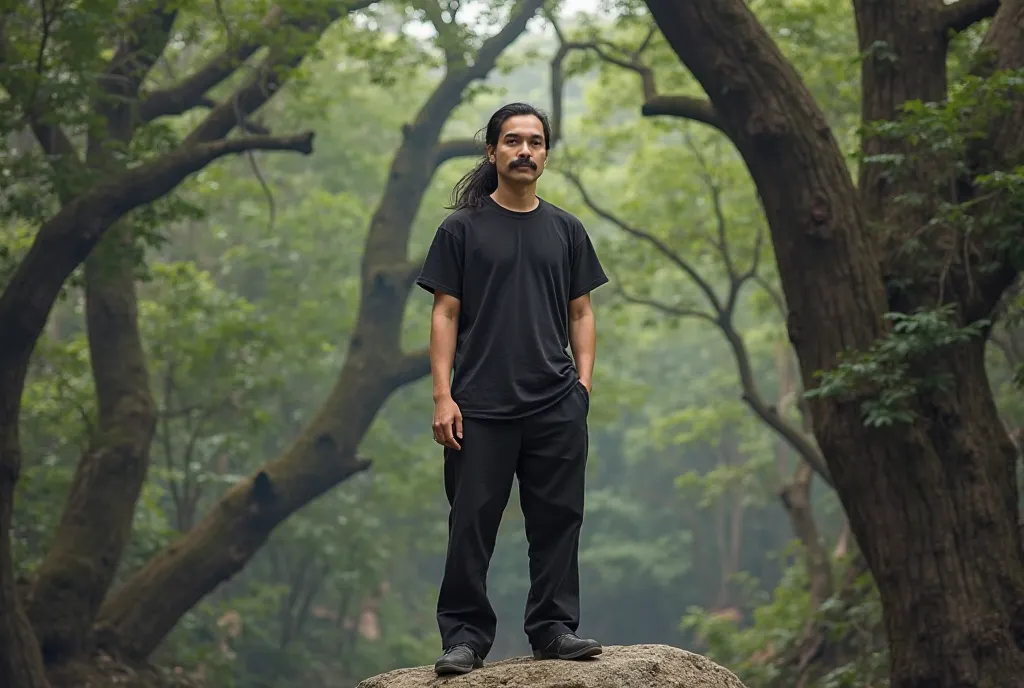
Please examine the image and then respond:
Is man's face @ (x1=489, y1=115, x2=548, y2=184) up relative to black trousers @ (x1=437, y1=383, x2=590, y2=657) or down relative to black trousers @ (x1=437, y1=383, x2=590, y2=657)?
up

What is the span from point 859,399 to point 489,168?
11.2 ft

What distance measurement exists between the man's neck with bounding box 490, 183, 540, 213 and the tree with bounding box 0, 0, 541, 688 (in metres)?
5.39

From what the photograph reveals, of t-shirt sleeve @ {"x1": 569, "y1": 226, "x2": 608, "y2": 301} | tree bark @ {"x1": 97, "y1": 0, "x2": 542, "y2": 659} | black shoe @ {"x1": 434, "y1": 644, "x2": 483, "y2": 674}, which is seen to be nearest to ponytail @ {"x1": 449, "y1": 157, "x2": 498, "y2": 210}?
t-shirt sleeve @ {"x1": 569, "y1": 226, "x2": 608, "y2": 301}

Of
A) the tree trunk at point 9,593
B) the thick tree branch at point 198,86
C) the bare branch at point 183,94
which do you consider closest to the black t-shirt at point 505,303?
the tree trunk at point 9,593

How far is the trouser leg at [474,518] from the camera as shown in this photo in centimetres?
416

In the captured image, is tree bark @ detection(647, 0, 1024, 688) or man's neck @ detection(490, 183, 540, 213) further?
tree bark @ detection(647, 0, 1024, 688)

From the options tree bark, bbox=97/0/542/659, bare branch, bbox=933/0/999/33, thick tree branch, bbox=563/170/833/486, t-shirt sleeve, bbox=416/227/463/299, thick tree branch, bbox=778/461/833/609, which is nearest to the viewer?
Answer: t-shirt sleeve, bbox=416/227/463/299

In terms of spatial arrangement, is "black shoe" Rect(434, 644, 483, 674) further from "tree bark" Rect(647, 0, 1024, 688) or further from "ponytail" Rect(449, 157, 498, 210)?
"tree bark" Rect(647, 0, 1024, 688)

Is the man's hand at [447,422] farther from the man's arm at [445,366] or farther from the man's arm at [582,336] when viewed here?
the man's arm at [582,336]

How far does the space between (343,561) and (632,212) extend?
24.7ft

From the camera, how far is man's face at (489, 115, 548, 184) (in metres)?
4.20

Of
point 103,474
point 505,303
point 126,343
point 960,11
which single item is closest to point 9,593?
point 103,474

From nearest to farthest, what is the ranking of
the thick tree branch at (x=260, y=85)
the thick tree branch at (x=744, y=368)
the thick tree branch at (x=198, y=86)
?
the thick tree branch at (x=260, y=85) < the thick tree branch at (x=198, y=86) < the thick tree branch at (x=744, y=368)

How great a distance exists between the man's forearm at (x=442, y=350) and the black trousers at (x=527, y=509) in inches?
6.1
